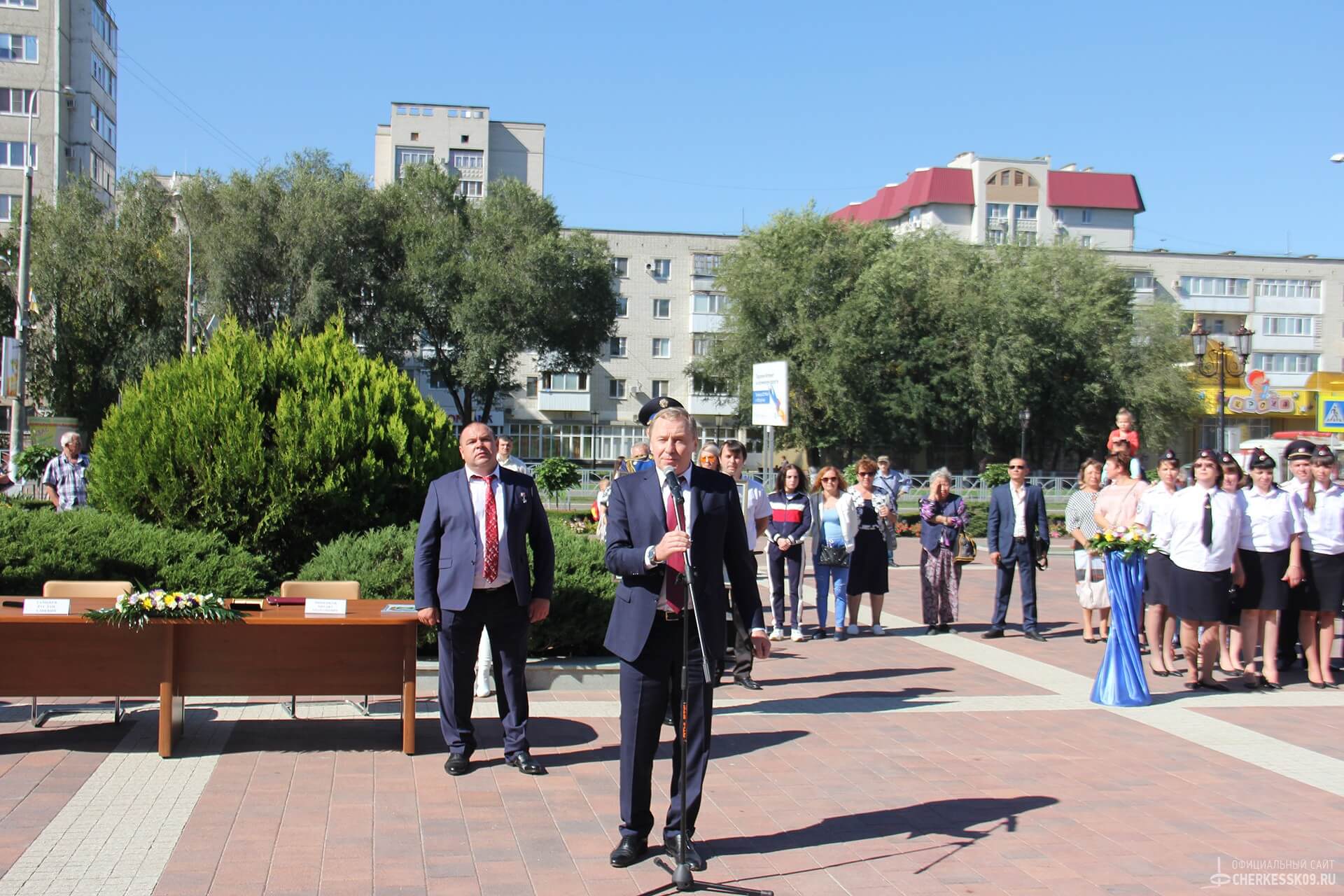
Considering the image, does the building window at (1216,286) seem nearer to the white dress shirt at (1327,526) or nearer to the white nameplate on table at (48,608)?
the white dress shirt at (1327,526)

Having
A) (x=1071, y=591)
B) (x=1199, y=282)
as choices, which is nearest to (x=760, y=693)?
(x=1071, y=591)

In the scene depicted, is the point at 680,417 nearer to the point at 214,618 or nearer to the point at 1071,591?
the point at 214,618

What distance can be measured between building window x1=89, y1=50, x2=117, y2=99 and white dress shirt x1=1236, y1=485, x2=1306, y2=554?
196 ft

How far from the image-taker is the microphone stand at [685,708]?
4.63 m

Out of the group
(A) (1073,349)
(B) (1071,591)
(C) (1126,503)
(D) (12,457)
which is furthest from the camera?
(A) (1073,349)

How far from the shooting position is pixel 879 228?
174 ft

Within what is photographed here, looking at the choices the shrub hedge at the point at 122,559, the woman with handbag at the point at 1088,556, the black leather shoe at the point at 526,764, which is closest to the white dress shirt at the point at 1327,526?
the woman with handbag at the point at 1088,556

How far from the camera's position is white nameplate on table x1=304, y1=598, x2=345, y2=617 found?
6676mm

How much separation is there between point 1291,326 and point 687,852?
282ft

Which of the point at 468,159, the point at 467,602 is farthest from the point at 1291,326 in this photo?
the point at 467,602

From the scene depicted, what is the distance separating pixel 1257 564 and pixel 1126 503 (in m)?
1.64

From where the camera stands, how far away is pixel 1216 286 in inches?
3083

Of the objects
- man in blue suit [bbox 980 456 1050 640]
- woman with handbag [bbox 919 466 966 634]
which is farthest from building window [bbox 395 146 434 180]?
man in blue suit [bbox 980 456 1050 640]

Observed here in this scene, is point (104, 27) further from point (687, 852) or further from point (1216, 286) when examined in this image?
point (1216, 286)
